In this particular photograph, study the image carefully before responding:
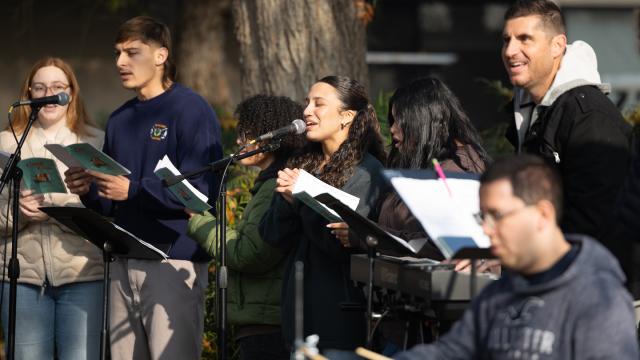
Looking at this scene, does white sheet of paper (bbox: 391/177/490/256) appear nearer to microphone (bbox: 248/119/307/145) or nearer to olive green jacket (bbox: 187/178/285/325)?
microphone (bbox: 248/119/307/145)

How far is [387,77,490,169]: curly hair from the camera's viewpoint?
530 centimetres

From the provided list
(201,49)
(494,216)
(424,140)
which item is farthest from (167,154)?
(201,49)

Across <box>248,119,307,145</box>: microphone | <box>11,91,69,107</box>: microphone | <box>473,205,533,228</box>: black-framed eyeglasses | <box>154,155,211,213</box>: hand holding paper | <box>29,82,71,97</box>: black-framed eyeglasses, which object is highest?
<box>29,82,71,97</box>: black-framed eyeglasses

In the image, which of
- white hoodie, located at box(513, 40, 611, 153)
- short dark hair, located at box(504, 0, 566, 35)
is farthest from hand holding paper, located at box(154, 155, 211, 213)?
short dark hair, located at box(504, 0, 566, 35)

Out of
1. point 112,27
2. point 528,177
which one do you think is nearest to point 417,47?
point 112,27

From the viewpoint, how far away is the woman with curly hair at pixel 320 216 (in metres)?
5.36

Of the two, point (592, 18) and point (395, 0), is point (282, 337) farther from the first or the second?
point (592, 18)

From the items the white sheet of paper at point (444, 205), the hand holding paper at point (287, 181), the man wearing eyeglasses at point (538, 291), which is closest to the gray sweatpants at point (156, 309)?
the hand holding paper at point (287, 181)

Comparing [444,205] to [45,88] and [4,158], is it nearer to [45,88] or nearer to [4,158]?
[4,158]

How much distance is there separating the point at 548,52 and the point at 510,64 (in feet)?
0.54

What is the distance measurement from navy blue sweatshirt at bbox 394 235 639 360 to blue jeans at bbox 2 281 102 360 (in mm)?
2936

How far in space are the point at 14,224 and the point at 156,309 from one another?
845 millimetres

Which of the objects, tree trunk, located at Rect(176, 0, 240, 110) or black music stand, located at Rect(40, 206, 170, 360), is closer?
black music stand, located at Rect(40, 206, 170, 360)

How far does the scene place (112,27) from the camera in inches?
547
